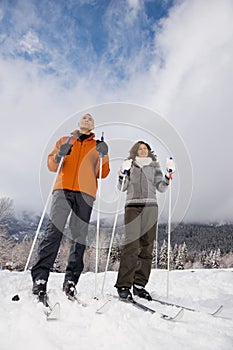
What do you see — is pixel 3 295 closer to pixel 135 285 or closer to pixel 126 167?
pixel 135 285

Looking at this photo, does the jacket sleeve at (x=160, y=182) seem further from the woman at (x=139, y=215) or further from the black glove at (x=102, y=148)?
the black glove at (x=102, y=148)

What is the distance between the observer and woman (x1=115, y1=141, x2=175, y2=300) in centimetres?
378

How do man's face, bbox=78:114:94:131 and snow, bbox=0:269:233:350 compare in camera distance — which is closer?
snow, bbox=0:269:233:350

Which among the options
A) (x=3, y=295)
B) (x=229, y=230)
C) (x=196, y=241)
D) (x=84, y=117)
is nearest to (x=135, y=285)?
(x=3, y=295)

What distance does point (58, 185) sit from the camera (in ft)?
12.3

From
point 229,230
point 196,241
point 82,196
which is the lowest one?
point 82,196

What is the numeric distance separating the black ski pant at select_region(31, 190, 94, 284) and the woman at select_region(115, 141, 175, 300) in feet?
2.35

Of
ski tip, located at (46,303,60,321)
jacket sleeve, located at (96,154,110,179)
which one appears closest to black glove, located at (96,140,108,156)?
jacket sleeve, located at (96,154,110,179)

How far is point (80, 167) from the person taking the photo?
3.91 metres

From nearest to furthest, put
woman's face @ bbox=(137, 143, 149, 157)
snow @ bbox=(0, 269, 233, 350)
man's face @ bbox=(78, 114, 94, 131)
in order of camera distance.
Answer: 1. snow @ bbox=(0, 269, 233, 350)
2. man's face @ bbox=(78, 114, 94, 131)
3. woman's face @ bbox=(137, 143, 149, 157)

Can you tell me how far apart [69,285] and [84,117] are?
8.74ft

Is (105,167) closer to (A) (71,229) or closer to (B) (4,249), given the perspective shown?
(A) (71,229)

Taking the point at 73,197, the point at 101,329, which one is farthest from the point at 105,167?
the point at 101,329

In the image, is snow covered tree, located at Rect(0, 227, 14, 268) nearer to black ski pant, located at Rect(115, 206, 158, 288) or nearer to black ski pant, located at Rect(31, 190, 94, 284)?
black ski pant, located at Rect(115, 206, 158, 288)
